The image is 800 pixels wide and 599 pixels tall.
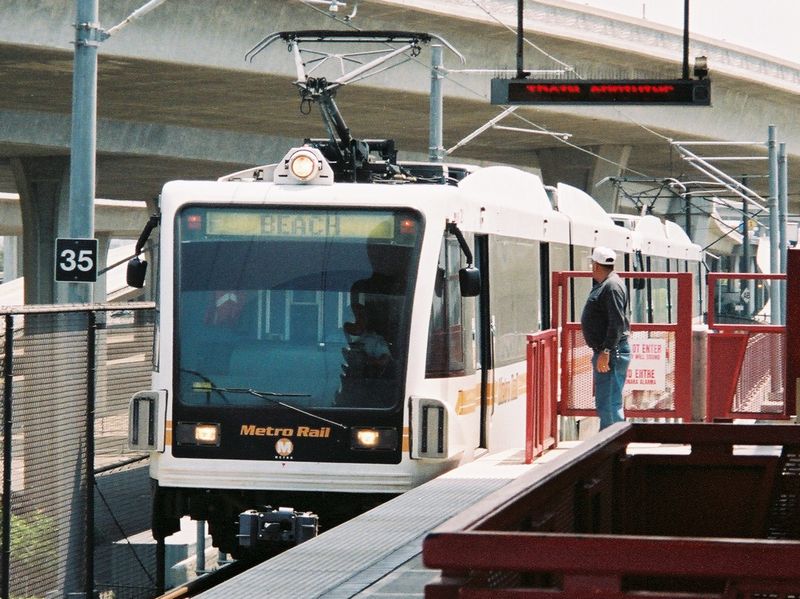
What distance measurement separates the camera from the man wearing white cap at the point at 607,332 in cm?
1401

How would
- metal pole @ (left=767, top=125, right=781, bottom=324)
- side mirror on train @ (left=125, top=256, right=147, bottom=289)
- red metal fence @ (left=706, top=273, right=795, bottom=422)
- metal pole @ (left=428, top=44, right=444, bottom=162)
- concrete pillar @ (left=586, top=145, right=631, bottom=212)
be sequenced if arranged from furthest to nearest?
concrete pillar @ (left=586, top=145, right=631, bottom=212) < metal pole @ (left=767, top=125, right=781, bottom=324) < metal pole @ (left=428, top=44, right=444, bottom=162) < red metal fence @ (left=706, top=273, right=795, bottom=422) < side mirror on train @ (left=125, top=256, right=147, bottom=289)

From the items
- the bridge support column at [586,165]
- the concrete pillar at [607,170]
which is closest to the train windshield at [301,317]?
the concrete pillar at [607,170]

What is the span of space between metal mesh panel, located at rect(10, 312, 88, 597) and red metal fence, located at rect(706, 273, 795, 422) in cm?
636

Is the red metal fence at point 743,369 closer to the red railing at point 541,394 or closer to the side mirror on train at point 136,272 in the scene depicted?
the red railing at point 541,394

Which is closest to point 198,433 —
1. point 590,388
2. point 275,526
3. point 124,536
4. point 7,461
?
point 275,526

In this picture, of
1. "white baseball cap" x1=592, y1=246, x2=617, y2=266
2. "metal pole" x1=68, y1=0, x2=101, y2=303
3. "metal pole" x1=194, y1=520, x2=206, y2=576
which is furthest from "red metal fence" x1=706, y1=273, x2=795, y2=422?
"metal pole" x1=68, y1=0, x2=101, y2=303

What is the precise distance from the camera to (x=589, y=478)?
5805mm

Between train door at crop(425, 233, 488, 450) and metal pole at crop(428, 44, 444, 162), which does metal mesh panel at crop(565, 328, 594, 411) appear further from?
metal pole at crop(428, 44, 444, 162)

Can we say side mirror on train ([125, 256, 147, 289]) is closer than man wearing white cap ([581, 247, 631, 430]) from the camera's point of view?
Yes

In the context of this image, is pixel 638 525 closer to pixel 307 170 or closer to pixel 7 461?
pixel 7 461

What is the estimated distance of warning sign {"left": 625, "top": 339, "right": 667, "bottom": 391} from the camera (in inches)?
628

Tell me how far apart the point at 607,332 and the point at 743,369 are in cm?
277

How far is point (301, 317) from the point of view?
12359 millimetres

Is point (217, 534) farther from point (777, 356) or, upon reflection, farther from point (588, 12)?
point (588, 12)
